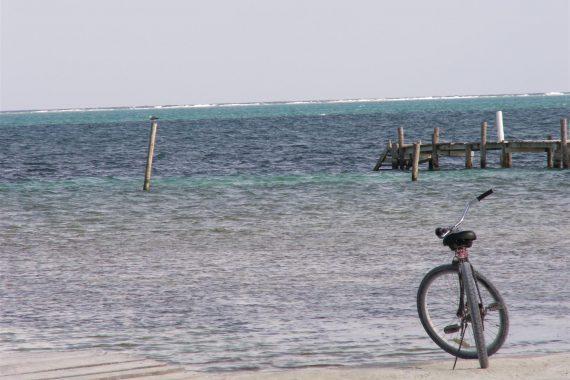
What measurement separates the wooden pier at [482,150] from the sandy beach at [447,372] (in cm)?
2953

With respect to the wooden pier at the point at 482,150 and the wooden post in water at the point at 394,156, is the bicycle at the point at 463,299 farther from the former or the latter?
the wooden post in water at the point at 394,156

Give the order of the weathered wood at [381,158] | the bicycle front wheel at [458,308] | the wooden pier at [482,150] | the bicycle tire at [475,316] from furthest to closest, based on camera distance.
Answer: the weathered wood at [381,158]
the wooden pier at [482,150]
the bicycle front wheel at [458,308]
the bicycle tire at [475,316]

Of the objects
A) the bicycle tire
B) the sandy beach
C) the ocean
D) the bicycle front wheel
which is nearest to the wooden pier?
the ocean

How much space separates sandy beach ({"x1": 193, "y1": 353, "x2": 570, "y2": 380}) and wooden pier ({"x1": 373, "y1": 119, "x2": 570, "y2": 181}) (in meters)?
29.5

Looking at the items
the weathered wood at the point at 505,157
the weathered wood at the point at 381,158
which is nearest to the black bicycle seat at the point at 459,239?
the weathered wood at the point at 505,157

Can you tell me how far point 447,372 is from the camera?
7.50 meters

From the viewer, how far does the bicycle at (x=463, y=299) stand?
7547 mm

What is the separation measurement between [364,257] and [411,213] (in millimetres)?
8888

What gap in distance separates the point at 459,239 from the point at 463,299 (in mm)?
577

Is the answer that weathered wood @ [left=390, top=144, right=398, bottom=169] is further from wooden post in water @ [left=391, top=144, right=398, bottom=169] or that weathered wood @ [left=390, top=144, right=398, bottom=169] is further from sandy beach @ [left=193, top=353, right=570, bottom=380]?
sandy beach @ [left=193, top=353, right=570, bottom=380]

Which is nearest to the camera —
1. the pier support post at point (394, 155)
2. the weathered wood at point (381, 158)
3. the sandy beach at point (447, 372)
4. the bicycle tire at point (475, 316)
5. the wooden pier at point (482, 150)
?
the sandy beach at point (447, 372)

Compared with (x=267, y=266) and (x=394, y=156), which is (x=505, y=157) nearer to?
(x=394, y=156)

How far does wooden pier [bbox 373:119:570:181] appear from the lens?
39406mm

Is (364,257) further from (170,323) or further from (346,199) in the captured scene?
(346,199)
